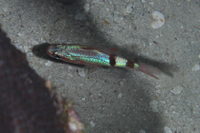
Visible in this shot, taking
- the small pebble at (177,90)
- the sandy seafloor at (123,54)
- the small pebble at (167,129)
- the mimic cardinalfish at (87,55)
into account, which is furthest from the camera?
the small pebble at (177,90)

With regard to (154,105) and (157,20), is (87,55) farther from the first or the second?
(157,20)

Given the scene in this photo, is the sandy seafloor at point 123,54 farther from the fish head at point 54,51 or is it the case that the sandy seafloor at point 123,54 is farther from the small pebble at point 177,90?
the fish head at point 54,51

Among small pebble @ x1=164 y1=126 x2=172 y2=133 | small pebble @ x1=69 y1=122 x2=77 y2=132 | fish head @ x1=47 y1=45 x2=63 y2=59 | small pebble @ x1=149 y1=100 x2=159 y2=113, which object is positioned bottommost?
small pebble @ x1=164 y1=126 x2=172 y2=133

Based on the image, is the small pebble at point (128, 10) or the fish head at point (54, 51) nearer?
the fish head at point (54, 51)

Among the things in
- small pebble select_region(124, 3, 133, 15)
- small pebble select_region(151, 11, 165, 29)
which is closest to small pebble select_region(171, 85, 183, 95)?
small pebble select_region(151, 11, 165, 29)

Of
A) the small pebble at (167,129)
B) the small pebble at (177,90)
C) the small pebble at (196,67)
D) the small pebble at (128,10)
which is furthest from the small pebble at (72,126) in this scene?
the small pebble at (196,67)

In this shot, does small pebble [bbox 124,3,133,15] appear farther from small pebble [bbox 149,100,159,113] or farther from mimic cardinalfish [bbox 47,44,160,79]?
small pebble [bbox 149,100,159,113]
